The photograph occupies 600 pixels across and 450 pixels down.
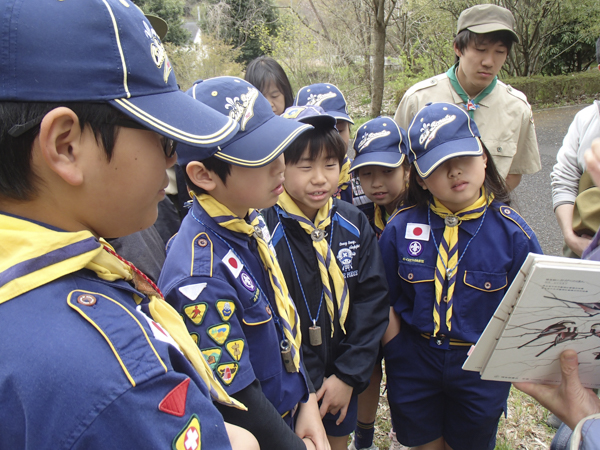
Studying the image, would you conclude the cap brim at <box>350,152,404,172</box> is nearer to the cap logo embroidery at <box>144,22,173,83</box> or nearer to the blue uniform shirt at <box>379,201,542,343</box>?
the blue uniform shirt at <box>379,201,542,343</box>

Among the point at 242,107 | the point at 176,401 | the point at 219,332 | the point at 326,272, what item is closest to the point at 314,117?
the point at 242,107

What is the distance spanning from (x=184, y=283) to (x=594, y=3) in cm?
1428

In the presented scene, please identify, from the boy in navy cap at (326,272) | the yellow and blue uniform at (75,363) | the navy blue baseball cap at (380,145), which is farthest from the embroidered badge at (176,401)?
the navy blue baseball cap at (380,145)

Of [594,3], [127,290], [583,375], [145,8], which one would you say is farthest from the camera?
[145,8]

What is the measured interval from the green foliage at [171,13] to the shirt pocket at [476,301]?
21.0 m

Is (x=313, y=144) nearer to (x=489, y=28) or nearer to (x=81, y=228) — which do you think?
(x=81, y=228)

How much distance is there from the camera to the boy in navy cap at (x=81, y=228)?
65 centimetres

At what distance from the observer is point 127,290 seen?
870mm

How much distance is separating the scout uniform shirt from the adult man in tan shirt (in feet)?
7.29

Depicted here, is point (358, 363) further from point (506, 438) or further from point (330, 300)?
point (506, 438)

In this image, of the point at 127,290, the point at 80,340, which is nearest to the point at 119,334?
the point at 80,340

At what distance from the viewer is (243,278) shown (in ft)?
4.71

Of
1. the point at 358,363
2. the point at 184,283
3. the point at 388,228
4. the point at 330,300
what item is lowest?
the point at 358,363

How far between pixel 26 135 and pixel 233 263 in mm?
808
